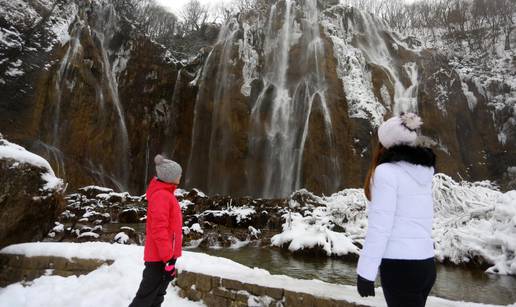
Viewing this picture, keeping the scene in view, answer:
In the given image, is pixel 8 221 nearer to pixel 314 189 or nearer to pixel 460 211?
pixel 460 211

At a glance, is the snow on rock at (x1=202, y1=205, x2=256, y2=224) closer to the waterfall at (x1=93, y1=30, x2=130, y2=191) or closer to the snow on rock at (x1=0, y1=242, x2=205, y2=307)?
the snow on rock at (x1=0, y1=242, x2=205, y2=307)

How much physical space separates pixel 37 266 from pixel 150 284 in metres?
2.73

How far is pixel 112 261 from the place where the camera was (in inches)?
209

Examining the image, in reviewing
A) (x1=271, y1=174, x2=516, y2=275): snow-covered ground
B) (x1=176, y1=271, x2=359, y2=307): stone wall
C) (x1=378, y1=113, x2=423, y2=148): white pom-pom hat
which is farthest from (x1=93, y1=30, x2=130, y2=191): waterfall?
(x1=378, y1=113, x2=423, y2=148): white pom-pom hat

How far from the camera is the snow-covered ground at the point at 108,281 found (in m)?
4.40

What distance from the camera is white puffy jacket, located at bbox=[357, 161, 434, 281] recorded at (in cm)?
228

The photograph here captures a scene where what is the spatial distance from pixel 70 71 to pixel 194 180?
9.29m

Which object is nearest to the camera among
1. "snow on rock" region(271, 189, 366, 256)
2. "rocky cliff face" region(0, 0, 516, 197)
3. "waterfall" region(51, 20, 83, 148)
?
"snow on rock" region(271, 189, 366, 256)

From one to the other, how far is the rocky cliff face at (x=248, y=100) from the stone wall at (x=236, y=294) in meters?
16.9

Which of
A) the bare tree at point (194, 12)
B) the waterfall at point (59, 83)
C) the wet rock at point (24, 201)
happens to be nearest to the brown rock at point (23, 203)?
the wet rock at point (24, 201)

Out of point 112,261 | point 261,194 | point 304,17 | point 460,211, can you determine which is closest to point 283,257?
point 460,211

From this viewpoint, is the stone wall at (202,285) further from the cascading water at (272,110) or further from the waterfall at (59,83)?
the cascading water at (272,110)

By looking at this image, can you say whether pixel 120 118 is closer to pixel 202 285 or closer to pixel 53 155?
pixel 53 155

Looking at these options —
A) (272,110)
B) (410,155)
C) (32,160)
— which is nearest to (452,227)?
(410,155)
